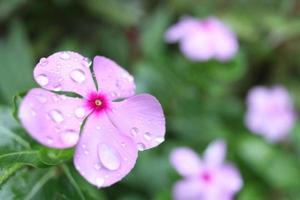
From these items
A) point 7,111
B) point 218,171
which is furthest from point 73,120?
point 218,171

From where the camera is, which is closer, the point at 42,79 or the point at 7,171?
the point at 42,79

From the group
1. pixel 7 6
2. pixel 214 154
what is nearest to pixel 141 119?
pixel 214 154

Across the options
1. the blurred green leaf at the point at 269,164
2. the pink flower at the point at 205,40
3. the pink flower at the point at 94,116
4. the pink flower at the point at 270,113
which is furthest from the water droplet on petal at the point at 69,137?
the pink flower at the point at 270,113

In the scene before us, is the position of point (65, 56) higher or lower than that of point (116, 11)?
higher

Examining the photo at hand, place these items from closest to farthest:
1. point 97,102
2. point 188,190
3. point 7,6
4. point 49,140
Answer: point 49,140, point 97,102, point 188,190, point 7,6

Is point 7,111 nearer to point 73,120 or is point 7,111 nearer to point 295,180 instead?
point 73,120

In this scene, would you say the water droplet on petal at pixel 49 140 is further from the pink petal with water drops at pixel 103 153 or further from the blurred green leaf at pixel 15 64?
the blurred green leaf at pixel 15 64

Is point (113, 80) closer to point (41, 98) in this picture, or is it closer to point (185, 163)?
point (41, 98)
